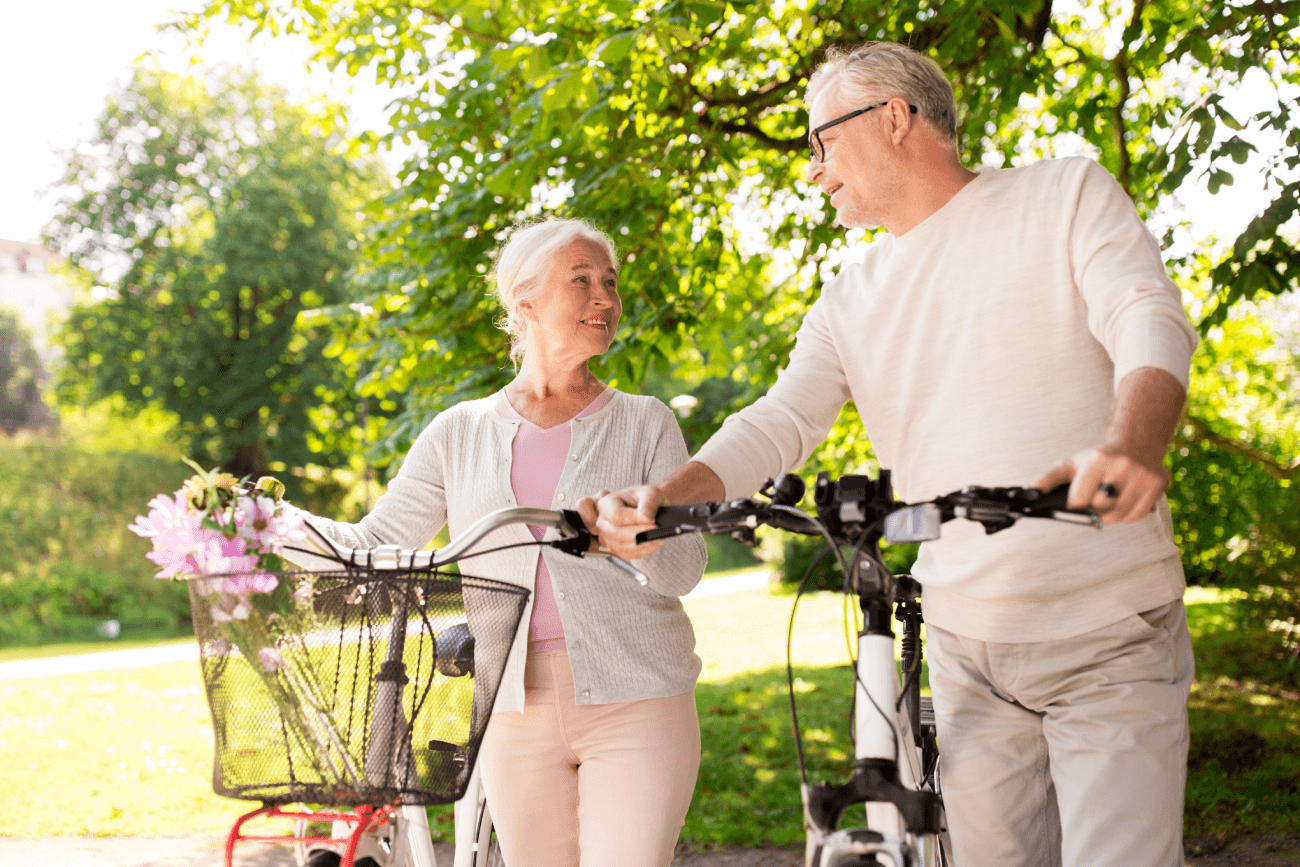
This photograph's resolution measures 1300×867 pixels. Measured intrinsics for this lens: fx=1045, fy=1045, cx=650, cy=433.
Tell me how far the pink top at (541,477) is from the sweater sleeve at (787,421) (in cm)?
57

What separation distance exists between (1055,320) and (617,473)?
111 centimetres

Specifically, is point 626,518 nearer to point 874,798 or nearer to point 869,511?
point 869,511

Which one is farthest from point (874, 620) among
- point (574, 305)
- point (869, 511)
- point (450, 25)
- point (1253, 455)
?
point (1253, 455)

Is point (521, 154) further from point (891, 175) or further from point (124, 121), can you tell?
point (124, 121)

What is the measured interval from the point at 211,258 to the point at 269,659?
79.3 ft

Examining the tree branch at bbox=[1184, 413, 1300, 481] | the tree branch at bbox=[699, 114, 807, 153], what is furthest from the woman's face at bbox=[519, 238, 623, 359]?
the tree branch at bbox=[1184, 413, 1300, 481]

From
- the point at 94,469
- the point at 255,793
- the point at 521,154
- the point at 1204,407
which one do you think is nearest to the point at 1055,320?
the point at 255,793

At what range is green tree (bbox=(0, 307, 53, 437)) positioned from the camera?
39.5 m

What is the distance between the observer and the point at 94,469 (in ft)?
60.2

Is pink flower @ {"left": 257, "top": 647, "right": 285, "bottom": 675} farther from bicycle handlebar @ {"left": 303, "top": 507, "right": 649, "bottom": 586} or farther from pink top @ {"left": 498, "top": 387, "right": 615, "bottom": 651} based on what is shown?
pink top @ {"left": 498, "top": 387, "right": 615, "bottom": 651}

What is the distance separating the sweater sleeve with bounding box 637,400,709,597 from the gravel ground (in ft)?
10.8

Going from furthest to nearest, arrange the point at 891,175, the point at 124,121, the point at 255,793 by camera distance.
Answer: the point at 124,121, the point at 891,175, the point at 255,793

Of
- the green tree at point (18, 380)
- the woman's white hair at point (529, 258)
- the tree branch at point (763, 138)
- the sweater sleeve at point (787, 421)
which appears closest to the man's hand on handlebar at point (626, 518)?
the sweater sleeve at point (787, 421)

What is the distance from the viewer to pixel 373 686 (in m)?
1.83
